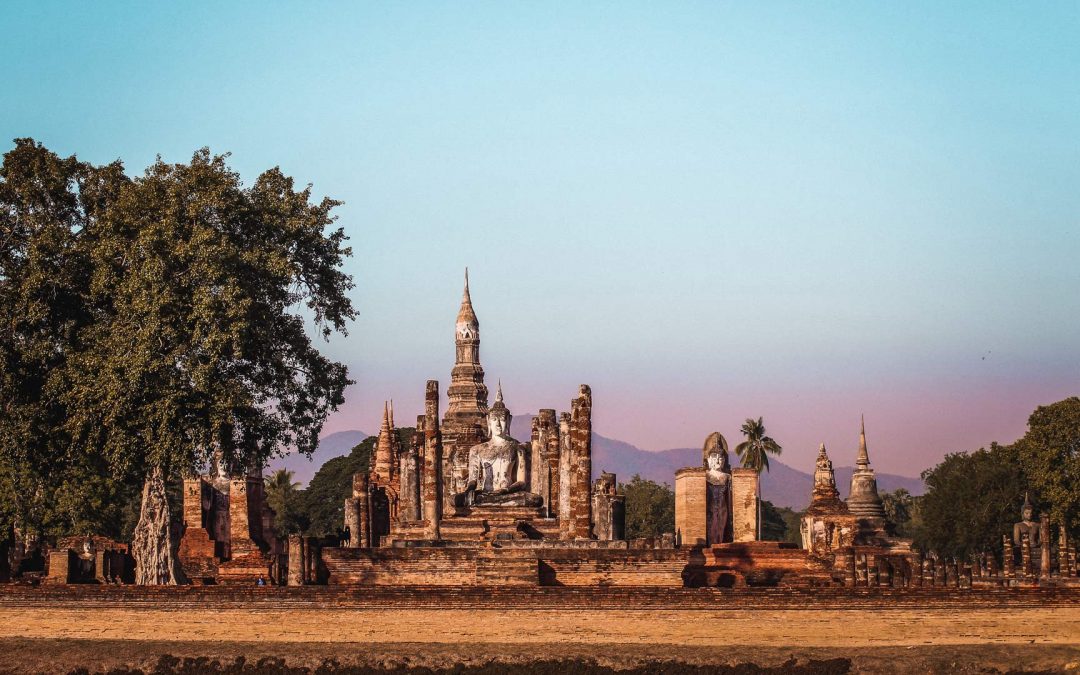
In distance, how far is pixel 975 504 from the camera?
64.6 meters

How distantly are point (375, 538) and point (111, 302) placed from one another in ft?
36.9

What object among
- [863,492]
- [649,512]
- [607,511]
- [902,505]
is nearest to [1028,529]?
[863,492]

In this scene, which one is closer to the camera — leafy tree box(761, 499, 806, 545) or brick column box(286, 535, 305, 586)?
brick column box(286, 535, 305, 586)

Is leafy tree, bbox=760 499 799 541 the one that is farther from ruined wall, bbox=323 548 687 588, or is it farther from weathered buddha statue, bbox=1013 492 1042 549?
ruined wall, bbox=323 548 687 588

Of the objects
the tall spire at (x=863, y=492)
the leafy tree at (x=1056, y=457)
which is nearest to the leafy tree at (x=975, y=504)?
the leafy tree at (x=1056, y=457)

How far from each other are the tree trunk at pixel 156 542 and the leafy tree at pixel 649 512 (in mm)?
53791

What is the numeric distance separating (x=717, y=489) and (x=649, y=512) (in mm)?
49617

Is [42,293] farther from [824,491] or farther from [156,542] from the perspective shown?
[824,491]

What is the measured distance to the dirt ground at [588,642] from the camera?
73.7 feet

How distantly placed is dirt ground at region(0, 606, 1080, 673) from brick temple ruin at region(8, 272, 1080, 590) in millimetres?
2598

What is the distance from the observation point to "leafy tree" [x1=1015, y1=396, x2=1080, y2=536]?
2274 inches

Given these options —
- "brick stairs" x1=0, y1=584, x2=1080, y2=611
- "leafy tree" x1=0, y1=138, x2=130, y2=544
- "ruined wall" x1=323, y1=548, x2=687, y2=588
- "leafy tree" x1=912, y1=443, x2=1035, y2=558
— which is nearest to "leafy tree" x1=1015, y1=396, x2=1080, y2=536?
"leafy tree" x1=912, y1=443, x2=1035, y2=558

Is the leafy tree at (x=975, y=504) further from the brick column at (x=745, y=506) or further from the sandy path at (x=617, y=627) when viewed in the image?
the sandy path at (x=617, y=627)

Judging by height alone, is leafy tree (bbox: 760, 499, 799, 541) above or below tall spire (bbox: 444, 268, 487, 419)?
below
